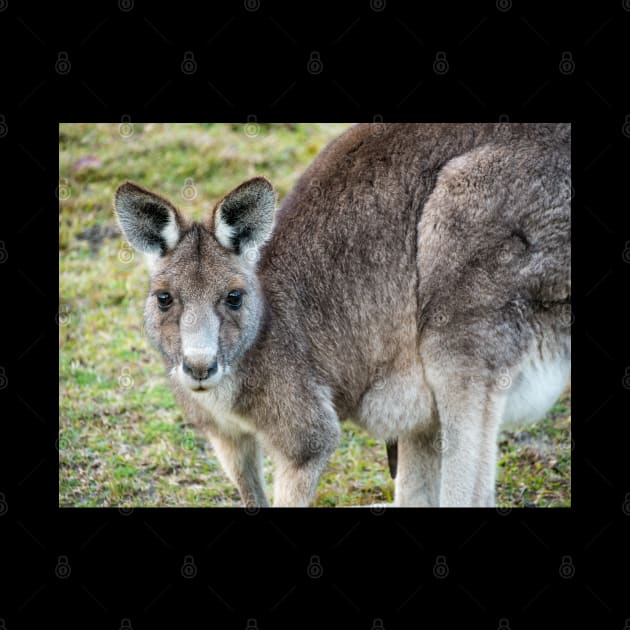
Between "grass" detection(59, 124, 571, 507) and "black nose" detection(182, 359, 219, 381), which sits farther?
"grass" detection(59, 124, 571, 507)

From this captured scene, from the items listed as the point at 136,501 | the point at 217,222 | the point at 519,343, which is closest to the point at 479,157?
the point at 519,343

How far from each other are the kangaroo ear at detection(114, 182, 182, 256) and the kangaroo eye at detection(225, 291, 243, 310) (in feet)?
1.47

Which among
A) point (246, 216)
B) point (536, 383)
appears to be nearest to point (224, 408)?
point (246, 216)

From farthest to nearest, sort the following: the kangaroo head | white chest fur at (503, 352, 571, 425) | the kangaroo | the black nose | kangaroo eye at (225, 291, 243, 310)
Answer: white chest fur at (503, 352, 571, 425)
the kangaroo
kangaroo eye at (225, 291, 243, 310)
the kangaroo head
the black nose

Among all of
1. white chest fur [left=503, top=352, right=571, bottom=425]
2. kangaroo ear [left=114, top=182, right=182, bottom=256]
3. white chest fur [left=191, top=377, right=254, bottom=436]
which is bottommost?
white chest fur [left=191, top=377, right=254, bottom=436]

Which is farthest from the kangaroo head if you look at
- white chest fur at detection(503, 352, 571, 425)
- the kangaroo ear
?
white chest fur at detection(503, 352, 571, 425)

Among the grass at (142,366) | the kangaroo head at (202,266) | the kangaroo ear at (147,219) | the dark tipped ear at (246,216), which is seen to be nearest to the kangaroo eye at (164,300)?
the kangaroo head at (202,266)

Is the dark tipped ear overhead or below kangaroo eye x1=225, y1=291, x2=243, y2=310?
overhead

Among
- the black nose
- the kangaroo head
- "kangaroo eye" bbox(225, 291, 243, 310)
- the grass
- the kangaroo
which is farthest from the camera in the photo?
the grass

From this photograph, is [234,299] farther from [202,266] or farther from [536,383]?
[536,383]

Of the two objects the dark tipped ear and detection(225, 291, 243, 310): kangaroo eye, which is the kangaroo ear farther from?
detection(225, 291, 243, 310): kangaroo eye

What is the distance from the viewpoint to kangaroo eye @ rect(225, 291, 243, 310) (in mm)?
4828

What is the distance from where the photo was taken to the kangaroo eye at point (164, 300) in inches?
190

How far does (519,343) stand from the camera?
5039 mm
